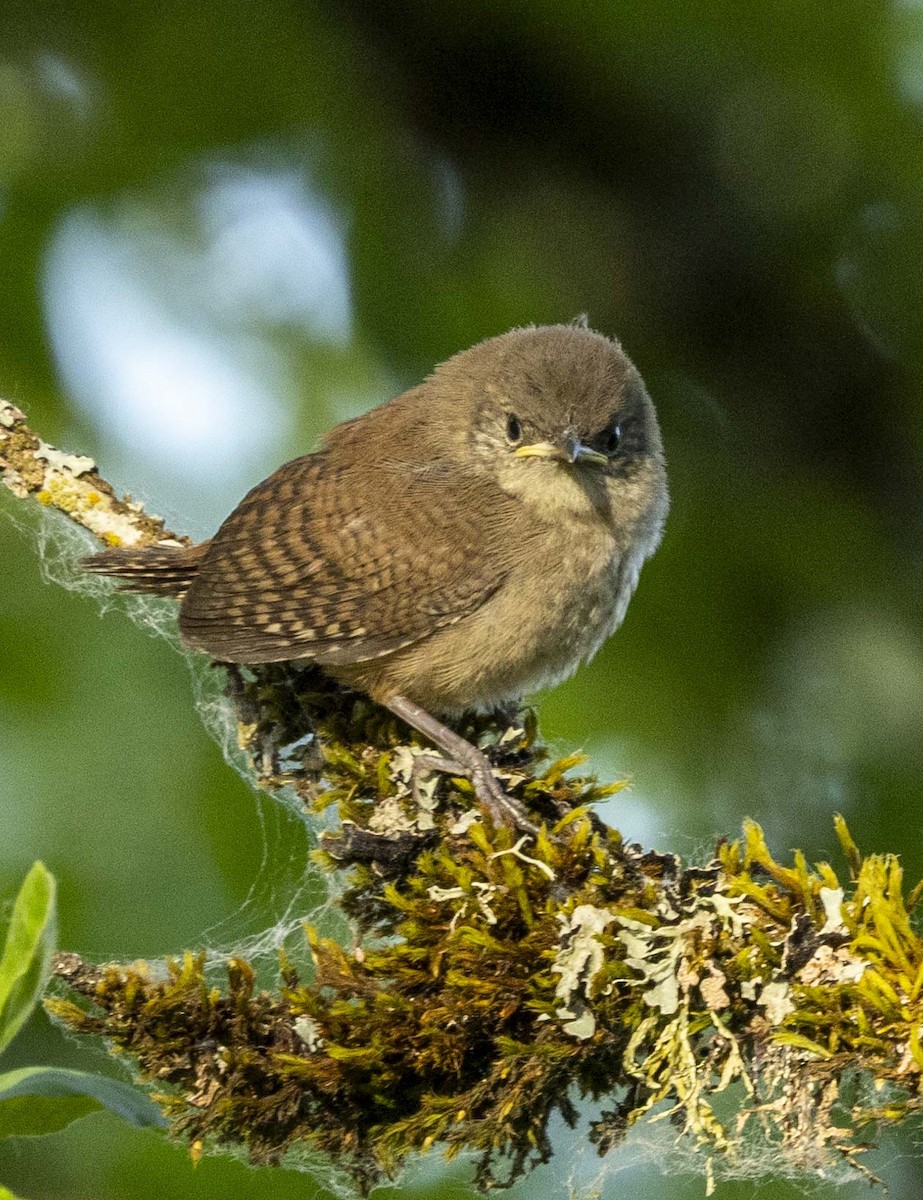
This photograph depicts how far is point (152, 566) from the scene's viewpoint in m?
2.81

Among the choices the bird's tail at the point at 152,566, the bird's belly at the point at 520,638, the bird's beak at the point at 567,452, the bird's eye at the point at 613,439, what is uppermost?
the bird's eye at the point at 613,439

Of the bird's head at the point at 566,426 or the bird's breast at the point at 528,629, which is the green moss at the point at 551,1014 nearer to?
the bird's breast at the point at 528,629

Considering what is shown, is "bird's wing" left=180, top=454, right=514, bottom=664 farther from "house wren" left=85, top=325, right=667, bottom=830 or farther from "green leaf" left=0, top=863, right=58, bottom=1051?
"green leaf" left=0, top=863, right=58, bottom=1051

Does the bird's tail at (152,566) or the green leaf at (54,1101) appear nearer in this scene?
the green leaf at (54,1101)

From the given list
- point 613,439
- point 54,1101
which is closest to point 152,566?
point 613,439

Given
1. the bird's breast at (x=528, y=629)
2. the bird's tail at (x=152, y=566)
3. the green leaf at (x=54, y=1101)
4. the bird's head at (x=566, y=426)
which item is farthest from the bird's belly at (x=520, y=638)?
the green leaf at (x=54, y=1101)

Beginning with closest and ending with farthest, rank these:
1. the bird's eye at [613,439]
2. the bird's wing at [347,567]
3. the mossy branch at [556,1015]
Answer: the mossy branch at [556,1015] < the bird's wing at [347,567] < the bird's eye at [613,439]

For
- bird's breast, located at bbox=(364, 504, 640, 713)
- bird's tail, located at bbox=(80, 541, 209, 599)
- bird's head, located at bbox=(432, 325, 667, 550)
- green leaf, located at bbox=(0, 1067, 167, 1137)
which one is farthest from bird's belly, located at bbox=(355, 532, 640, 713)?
green leaf, located at bbox=(0, 1067, 167, 1137)

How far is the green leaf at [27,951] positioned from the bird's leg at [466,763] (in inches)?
43.0

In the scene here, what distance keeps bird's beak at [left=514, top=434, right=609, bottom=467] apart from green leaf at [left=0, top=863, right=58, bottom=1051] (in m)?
1.89

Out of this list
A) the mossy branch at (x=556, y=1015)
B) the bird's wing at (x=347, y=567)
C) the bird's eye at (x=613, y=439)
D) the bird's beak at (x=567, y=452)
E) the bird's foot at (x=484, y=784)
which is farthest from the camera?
the bird's eye at (x=613, y=439)

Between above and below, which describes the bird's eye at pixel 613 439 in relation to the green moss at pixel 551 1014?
above

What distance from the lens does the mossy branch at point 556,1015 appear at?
168cm

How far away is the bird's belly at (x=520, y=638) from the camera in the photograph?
2719 mm
